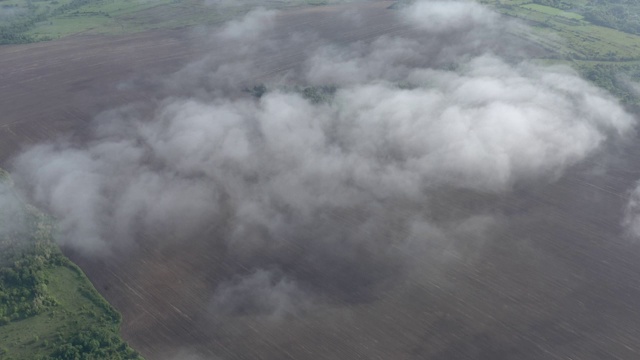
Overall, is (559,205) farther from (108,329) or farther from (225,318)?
(108,329)

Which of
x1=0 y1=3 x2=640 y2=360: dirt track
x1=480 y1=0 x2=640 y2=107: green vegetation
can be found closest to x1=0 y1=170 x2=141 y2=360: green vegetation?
x1=0 y1=3 x2=640 y2=360: dirt track

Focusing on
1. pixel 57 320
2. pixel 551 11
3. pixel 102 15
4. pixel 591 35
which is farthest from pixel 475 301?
pixel 102 15

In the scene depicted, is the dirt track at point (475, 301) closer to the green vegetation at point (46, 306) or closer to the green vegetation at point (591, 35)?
the green vegetation at point (46, 306)

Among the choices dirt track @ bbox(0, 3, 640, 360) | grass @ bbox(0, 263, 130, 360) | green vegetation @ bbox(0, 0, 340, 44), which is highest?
green vegetation @ bbox(0, 0, 340, 44)

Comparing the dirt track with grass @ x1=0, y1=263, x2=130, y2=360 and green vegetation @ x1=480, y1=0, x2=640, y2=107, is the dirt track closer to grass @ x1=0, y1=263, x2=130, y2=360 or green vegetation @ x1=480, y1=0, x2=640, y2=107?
grass @ x1=0, y1=263, x2=130, y2=360

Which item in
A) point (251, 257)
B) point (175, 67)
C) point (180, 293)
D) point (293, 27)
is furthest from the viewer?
point (293, 27)

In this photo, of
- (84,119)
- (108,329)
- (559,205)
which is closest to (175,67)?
(84,119)
